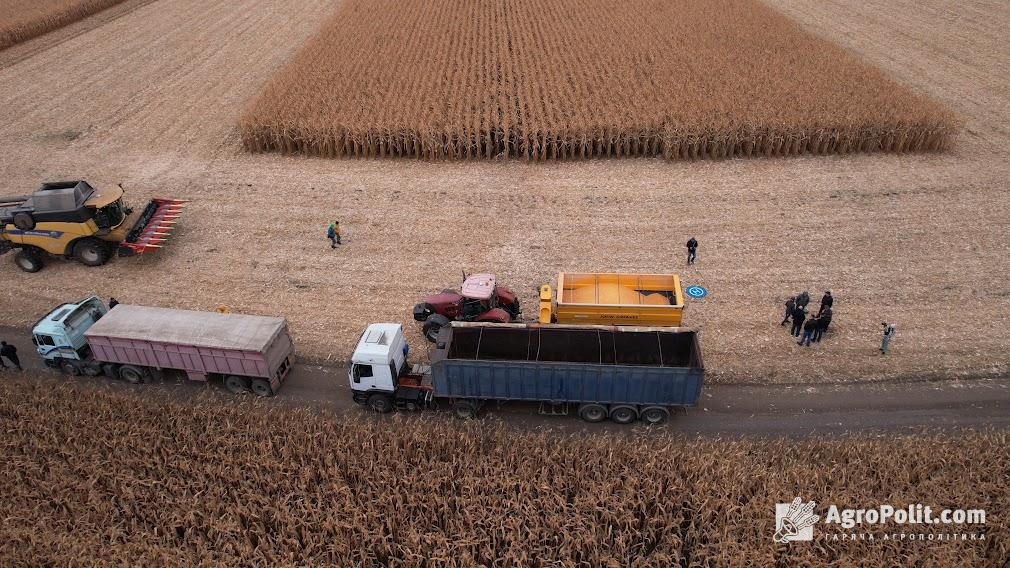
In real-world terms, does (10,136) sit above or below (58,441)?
above

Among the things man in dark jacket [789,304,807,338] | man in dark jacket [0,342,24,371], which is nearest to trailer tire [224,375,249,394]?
man in dark jacket [0,342,24,371]

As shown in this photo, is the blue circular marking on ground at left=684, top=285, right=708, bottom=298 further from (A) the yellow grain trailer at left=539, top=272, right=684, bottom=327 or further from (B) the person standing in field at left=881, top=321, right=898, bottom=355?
(B) the person standing in field at left=881, top=321, right=898, bottom=355

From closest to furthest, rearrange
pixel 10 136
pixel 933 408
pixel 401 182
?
pixel 933 408 < pixel 401 182 < pixel 10 136

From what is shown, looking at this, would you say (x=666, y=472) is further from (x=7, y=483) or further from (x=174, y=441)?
(x=7, y=483)

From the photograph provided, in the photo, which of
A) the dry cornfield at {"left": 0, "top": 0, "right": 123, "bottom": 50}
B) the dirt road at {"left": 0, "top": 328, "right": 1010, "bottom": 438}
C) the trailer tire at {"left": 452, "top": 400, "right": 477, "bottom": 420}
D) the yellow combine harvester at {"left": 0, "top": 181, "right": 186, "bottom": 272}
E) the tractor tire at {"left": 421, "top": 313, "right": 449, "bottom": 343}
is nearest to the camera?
the dirt road at {"left": 0, "top": 328, "right": 1010, "bottom": 438}

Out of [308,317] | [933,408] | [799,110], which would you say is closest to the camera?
[933,408]

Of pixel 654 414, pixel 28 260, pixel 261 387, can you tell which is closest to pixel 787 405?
pixel 654 414

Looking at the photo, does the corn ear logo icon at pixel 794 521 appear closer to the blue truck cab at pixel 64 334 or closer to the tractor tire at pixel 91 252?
the blue truck cab at pixel 64 334

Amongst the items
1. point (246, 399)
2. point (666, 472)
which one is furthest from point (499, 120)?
point (666, 472)
